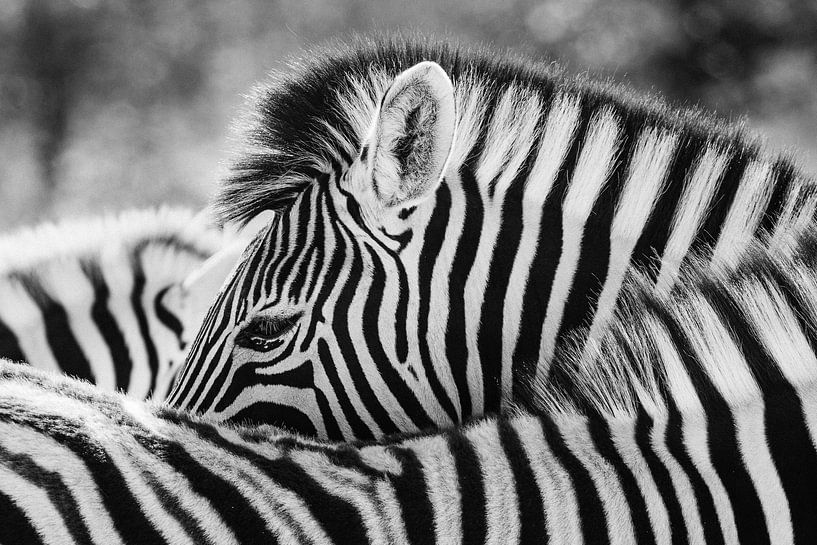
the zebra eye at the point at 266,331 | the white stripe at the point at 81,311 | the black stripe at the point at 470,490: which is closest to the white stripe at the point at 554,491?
the black stripe at the point at 470,490

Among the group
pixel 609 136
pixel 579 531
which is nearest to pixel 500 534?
pixel 579 531

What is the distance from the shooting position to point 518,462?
66.3 inches

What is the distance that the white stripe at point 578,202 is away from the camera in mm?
2305

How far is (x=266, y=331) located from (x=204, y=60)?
21306 mm

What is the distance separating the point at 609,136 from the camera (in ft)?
8.02

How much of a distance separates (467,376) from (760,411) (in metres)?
0.84

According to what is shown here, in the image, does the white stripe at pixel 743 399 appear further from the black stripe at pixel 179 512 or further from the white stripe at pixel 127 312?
the white stripe at pixel 127 312

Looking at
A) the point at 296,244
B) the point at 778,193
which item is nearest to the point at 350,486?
the point at 296,244

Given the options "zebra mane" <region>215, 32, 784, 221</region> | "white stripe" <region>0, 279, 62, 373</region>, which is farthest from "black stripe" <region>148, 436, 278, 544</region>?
"white stripe" <region>0, 279, 62, 373</region>

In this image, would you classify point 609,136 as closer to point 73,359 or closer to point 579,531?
point 579,531

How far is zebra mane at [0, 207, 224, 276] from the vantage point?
4.53m

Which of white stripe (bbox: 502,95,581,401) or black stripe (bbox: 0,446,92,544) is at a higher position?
white stripe (bbox: 502,95,581,401)

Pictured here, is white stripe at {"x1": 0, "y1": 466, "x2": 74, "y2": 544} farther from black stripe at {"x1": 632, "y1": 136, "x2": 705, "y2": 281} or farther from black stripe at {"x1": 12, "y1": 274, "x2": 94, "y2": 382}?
black stripe at {"x1": 12, "y1": 274, "x2": 94, "y2": 382}

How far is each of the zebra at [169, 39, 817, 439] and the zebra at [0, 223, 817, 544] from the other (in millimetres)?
444
